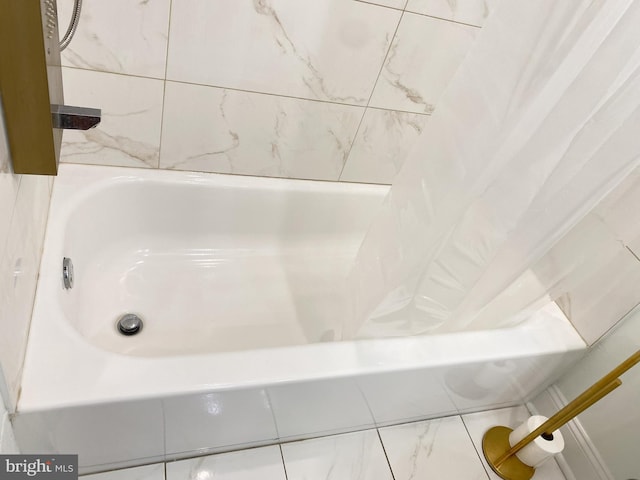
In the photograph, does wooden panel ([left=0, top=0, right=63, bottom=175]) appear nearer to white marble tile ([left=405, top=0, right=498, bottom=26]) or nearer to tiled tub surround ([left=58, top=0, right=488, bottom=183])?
tiled tub surround ([left=58, top=0, right=488, bottom=183])

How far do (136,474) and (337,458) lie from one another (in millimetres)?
561

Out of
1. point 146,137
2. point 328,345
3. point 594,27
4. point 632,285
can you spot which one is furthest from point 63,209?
point 632,285

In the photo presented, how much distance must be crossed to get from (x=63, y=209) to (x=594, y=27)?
1.22 m

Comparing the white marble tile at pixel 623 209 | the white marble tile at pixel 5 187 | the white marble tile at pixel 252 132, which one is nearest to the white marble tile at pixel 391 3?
the white marble tile at pixel 252 132

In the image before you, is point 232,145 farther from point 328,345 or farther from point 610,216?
point 610,216

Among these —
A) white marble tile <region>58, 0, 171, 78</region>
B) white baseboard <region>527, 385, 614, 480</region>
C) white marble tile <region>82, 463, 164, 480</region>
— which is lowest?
white baseboard <region>527, 385, 614, 480</region>

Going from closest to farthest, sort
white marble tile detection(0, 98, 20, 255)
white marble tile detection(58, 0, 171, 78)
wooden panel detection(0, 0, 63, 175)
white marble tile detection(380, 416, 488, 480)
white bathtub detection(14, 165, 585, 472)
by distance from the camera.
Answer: wooden panel detection(0, 0, 63, 175), white marble tile detection(0, 98, 20, 255), white bathtub detection(14, 165, 585, 472), white marble tile detection(58, 0, 171, 78), white marble tile detection(380, 416, 488, 480)

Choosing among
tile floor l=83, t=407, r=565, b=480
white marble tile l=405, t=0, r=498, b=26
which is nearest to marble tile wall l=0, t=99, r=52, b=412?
tile floor l=83, t=407, r=565, b=480

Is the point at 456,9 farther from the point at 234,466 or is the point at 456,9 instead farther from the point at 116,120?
the point at 234,466

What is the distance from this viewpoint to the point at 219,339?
1.52 m

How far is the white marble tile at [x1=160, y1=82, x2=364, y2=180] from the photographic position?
1377 millimetres

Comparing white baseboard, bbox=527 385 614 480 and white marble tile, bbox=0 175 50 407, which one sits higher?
white marble tile, bbox=0 175 50 407

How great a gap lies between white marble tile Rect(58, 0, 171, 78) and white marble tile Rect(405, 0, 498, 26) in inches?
25.1

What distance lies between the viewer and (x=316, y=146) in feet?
5.17
